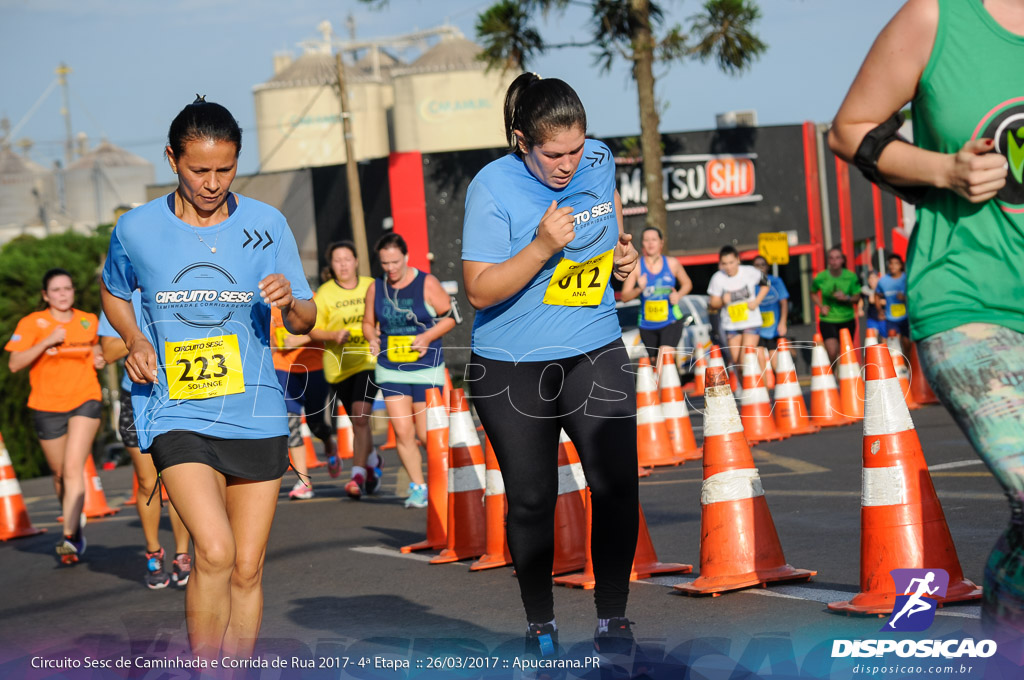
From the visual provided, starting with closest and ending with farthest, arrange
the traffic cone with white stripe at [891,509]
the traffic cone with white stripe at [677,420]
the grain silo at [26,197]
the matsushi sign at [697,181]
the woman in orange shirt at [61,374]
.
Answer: the traffic cone with white stripe at [891,509], the woman in orange shirt at [61,374], the traffic cone with white stripe at [677,420], the matsushi sign at [697,181], the grain silo at [26,197]

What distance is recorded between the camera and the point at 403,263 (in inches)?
386

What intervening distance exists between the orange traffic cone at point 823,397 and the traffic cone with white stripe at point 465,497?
6.27 m

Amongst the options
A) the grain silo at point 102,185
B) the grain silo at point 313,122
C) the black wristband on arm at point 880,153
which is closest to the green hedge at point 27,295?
the black wristband on arm at point 880,153

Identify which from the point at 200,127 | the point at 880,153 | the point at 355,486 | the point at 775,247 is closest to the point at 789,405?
the point at 355,486

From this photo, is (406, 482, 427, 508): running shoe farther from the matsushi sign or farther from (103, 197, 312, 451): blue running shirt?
the matsushi sign

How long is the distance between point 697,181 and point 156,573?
3079 cm

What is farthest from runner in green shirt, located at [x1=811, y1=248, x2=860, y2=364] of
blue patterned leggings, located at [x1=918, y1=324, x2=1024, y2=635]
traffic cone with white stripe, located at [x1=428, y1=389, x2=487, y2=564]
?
blue patterned leggings, located at [x1=918, y1=324, x2=1024, y2=635]

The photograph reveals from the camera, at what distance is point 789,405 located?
12.6 meters

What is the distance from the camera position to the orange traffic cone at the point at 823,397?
13.0 meters

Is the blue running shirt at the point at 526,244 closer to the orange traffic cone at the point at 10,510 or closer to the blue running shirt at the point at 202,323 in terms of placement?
the blue running shirt at the point at 202,323

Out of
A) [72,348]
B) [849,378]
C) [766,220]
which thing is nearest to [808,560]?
[72,348]

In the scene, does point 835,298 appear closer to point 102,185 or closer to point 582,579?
point 582,579

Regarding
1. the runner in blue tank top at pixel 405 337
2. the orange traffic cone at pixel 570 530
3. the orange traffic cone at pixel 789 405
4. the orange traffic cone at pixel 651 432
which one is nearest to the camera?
the orange traffic cone at pixel 570 530

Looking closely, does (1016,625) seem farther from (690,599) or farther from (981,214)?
(690,599)
